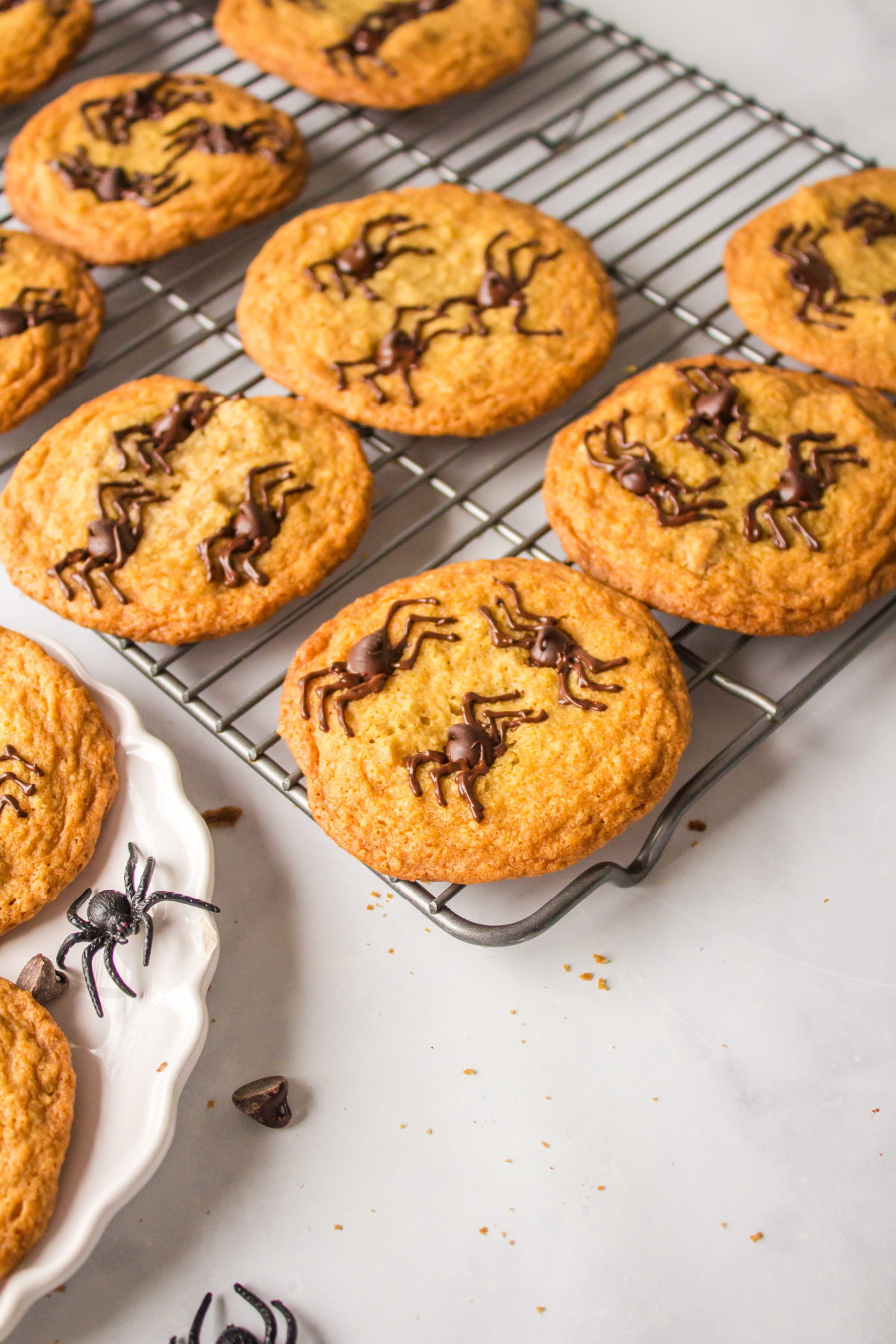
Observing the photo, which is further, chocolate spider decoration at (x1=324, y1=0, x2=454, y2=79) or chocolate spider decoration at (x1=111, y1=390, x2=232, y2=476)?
chocolate spider decoration at (x1=324, y1=0, x2=454, y2=79)

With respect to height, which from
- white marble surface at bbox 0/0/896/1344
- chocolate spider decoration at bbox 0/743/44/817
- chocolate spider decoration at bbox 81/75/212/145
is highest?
chocolate spider decoration at bbox 81/75/212/145

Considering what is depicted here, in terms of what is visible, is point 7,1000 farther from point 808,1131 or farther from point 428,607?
point 808,1131

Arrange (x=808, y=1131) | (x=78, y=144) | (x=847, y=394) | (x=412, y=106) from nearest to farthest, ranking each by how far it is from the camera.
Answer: (x=808, y=1131)
(x=847, y=394)
(x=78, y=144)
(x=412, y=106)

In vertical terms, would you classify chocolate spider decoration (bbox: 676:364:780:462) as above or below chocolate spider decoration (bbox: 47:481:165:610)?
below

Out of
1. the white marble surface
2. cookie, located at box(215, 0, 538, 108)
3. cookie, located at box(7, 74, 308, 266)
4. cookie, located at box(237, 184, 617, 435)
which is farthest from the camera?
cookie, located at box(215, 0, 538, 108)

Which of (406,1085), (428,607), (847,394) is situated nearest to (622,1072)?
(406,1085)

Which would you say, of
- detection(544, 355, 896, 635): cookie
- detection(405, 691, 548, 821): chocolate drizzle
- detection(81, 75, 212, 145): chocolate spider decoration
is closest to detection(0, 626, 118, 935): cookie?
detection(405, 691, 548, 821): chocolate drizzle

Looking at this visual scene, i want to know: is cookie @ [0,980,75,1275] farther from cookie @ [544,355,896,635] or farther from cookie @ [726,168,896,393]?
cookie @ [726,168,896,393]
